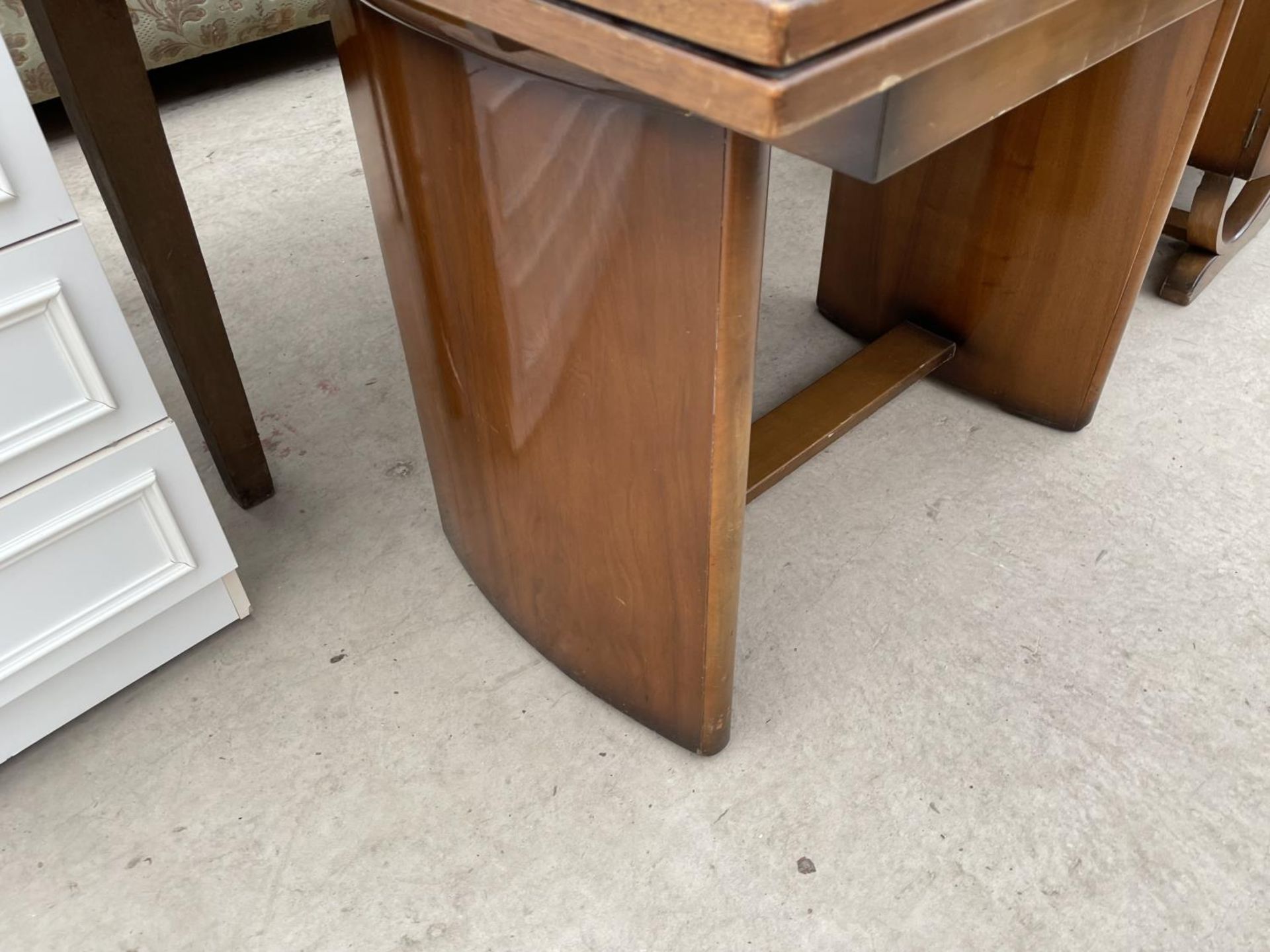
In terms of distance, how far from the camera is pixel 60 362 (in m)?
0.77

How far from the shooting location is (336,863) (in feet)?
2.80

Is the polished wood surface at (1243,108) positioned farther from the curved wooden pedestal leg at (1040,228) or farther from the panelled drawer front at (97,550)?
the panelled drawer front at (97,550)

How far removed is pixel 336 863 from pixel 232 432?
0.53 meters

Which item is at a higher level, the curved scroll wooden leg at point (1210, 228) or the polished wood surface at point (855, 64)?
the polished wood surface at point (855, 64)

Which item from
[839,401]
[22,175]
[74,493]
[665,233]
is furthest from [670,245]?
[839,401]

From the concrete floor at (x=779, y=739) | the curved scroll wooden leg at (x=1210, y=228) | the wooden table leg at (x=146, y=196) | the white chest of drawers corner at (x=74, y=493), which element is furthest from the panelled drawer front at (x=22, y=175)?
the curved scroll wooden leg at (x=1210, y=228)

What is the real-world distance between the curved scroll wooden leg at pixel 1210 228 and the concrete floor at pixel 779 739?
0.22m

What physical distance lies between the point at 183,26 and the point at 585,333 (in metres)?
1.75

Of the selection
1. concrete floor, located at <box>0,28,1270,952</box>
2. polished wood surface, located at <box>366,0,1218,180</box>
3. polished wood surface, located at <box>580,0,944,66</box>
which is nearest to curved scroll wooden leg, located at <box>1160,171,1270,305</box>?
concrete floor, located at <box>0,28,1270,952</box>

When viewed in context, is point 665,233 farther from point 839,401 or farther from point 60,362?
point 839,401

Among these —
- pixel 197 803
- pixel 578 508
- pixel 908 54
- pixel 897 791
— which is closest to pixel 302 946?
pixel 197 803

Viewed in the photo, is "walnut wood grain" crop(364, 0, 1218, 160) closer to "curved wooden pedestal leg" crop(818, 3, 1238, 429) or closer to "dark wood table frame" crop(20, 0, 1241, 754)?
"dark wood table frame" crop(20, 0, 1241, 754)

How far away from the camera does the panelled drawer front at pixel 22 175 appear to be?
26.2 inches

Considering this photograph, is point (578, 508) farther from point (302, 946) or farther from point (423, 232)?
point (302, 946)
